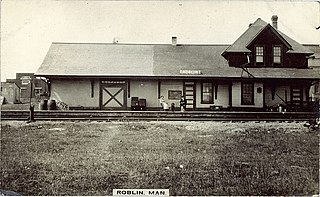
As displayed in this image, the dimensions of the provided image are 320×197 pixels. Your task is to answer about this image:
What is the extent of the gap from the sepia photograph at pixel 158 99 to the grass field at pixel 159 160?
0.04 feet

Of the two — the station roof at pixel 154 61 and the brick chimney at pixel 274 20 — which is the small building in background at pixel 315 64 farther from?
the brick chimney at pixel 274 20

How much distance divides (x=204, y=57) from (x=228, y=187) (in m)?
2.09

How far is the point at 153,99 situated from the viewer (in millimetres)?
5043

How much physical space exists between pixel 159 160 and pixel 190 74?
1.65m

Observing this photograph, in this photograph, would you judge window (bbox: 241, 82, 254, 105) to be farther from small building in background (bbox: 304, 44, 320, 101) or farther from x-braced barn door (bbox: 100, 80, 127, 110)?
x-braced barn door (bbox: 100, 80, 127, 110)

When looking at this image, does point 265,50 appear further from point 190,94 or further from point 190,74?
point 190,94

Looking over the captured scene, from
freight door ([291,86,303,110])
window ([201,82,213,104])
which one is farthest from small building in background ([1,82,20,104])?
freight door ([291,86,303,110])

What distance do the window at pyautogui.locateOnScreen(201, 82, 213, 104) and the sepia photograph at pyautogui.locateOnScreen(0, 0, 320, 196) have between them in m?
0.02

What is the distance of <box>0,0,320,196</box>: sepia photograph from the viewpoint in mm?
4301

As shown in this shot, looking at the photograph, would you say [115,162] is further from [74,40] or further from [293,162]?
[293,162]

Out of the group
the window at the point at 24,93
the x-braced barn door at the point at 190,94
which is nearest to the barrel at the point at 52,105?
the window at the point at 24,93

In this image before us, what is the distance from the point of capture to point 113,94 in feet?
16.6

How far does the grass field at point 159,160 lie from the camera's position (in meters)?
4.24

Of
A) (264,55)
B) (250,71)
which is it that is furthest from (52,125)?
(264,55)
